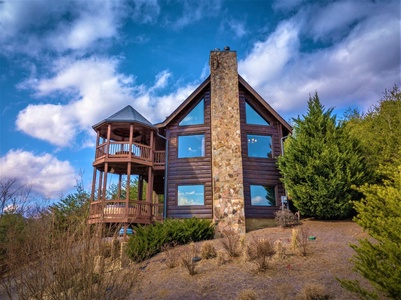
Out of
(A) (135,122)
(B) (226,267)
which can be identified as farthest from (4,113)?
(B) (226,267)

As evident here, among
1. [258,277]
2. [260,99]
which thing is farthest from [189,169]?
[258,277]

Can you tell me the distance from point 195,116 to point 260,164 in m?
4.80

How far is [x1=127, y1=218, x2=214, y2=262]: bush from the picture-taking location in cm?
1312

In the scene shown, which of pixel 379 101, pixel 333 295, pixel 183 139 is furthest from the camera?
pixel 379 101

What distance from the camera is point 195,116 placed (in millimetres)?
19359

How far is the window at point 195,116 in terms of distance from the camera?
63.1 ft

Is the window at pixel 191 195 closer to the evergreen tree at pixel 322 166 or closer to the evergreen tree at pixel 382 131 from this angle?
the evergreen tree at pixel 322 166

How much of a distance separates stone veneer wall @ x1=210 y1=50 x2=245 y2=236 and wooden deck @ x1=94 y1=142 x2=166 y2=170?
11.9ft

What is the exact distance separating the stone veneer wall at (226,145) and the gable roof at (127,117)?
408cm

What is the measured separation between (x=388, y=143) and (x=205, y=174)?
10.6 metres

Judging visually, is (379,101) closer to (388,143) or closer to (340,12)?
(388,143)

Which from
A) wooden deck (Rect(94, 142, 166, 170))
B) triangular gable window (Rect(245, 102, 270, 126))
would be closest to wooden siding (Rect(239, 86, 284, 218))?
triangular gable window (Rect(245, 102, 270, 126))

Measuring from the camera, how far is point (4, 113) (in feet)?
54.5

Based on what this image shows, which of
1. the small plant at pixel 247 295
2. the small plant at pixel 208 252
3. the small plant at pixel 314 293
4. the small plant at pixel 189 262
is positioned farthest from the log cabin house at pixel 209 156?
the small plant at pixel 314 293
